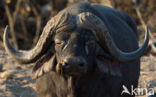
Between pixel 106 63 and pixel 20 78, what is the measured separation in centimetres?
315

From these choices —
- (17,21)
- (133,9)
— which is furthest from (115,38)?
(133,9)

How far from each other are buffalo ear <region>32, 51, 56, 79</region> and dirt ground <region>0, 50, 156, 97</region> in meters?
2.03

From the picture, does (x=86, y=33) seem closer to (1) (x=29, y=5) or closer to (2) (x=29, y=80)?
(2) (x=29, y=80)

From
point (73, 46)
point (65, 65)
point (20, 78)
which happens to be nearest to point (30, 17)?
point (20, 78)

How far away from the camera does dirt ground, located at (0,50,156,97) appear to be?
5508 mm

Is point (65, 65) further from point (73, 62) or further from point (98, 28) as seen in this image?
point (98, 28)

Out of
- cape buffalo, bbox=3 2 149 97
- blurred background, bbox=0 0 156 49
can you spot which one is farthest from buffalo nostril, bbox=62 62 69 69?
blurred background, bbox=0 0 156 49

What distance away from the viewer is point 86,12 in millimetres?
3305

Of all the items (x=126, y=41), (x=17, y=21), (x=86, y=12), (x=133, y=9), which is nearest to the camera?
(x=86, y=12)

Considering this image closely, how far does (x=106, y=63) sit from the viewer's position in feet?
10.9

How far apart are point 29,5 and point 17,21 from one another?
44.6 inches

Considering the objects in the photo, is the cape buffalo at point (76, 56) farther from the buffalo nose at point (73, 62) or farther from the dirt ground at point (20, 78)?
the dirt ground at point (20, 78)

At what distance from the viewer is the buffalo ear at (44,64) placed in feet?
10.6

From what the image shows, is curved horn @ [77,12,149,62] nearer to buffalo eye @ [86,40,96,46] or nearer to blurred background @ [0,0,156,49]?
buffalo eye @ [86,40,96,46]
